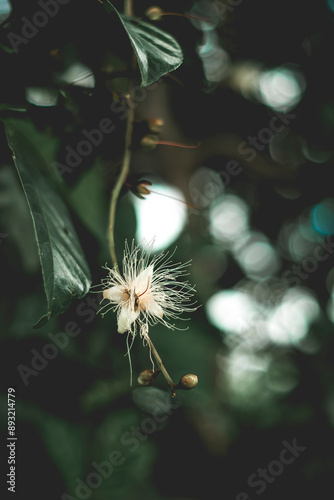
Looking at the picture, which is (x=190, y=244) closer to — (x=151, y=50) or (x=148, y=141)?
(x=148, y=141)

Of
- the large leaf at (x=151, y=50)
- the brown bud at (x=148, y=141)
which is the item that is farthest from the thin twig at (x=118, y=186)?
the large leaf at (x=151, y=50)

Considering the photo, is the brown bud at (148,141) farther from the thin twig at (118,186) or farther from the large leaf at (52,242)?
the large leaf at (52,242)

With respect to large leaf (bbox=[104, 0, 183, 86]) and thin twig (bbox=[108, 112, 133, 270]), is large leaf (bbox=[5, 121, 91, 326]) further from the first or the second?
large leaf (bbox=[104, 0, 183, 86])

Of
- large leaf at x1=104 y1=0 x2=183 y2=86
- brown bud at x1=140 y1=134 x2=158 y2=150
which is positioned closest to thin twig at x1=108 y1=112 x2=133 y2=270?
brown bud at x1=140 y1=134 x2=158 y2=150

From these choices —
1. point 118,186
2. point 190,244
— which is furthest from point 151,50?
point 190,244

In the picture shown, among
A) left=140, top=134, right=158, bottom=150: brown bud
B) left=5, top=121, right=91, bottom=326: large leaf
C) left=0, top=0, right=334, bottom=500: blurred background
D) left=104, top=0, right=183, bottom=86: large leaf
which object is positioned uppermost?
left=104, top=0, right=183, bottom=86: large leaf

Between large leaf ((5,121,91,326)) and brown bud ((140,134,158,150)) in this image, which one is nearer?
large leaf ((5,121,91,326))

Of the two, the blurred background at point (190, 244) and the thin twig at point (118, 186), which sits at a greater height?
the thin twig at point (118, 186)

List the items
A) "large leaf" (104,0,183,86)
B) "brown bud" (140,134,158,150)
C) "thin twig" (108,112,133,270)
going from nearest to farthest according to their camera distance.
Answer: "large leaf" (104,0,183,86) → "thin twig" (108,112,133,270) → "brown bud" (140,134,158,150)
